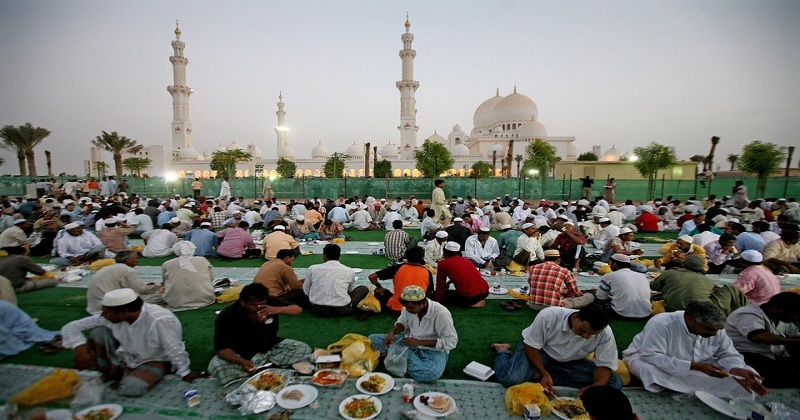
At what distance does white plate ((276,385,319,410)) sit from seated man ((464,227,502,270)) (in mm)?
4372

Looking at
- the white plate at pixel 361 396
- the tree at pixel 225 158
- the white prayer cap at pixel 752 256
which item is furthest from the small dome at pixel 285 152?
the white plate at pixel 361 396

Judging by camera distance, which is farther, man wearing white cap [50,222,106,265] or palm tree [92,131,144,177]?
palm tree [92,131,144,177]

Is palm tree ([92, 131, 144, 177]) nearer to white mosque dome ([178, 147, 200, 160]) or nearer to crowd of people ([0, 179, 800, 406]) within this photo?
white mosque dome ([178, 147, 200, 160])

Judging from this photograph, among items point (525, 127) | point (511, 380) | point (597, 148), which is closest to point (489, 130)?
point (525, 127)

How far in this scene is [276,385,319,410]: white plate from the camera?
274 cm

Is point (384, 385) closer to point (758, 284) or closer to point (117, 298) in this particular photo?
point (117, 298)

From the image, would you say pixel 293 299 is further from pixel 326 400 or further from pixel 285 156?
pixel 285 156

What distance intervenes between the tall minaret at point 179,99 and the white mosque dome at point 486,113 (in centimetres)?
4070

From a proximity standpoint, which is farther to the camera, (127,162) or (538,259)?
(127,162)

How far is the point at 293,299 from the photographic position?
15.2ft

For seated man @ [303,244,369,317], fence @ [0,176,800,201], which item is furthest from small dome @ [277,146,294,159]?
seated man @ [303,244,369,317]

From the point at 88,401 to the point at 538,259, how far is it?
19.7 feet

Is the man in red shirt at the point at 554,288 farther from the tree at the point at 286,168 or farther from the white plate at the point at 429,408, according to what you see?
the tree at the point at 286,168

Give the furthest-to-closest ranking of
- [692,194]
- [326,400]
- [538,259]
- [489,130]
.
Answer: [489,130] < [692,194] < [538,259] < [326,400]
